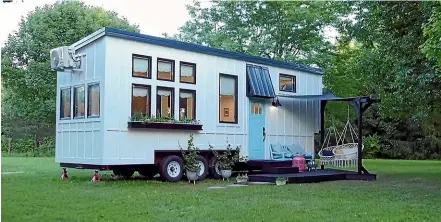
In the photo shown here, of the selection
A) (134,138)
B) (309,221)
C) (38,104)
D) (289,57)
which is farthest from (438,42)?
(38,104)

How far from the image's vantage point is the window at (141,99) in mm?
11125

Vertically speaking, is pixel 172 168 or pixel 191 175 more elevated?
pixel 172 168

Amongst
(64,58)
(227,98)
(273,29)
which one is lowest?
(227,98)

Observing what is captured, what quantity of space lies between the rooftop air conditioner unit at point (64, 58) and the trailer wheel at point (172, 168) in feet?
9.29

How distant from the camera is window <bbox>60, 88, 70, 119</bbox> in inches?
471

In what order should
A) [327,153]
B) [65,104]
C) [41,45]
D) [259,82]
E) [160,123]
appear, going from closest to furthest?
1. [160,123]
2. [65,104]
3. [259,82]
4. [327,153]
5. [41,45]

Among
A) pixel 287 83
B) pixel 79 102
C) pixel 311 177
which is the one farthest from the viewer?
pixel 287 83

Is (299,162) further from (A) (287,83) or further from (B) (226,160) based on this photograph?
(A) (287,83)

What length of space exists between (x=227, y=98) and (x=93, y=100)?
11.2 feet

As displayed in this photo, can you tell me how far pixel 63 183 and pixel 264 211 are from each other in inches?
215

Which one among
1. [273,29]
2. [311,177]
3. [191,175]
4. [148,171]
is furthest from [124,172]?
[273,29]

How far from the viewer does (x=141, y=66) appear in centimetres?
1129

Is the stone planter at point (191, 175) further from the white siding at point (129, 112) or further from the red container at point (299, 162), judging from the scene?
the red container at point (299, 162)

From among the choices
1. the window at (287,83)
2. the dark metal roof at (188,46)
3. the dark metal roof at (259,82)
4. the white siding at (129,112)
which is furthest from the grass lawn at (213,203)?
the window at (287,83)
